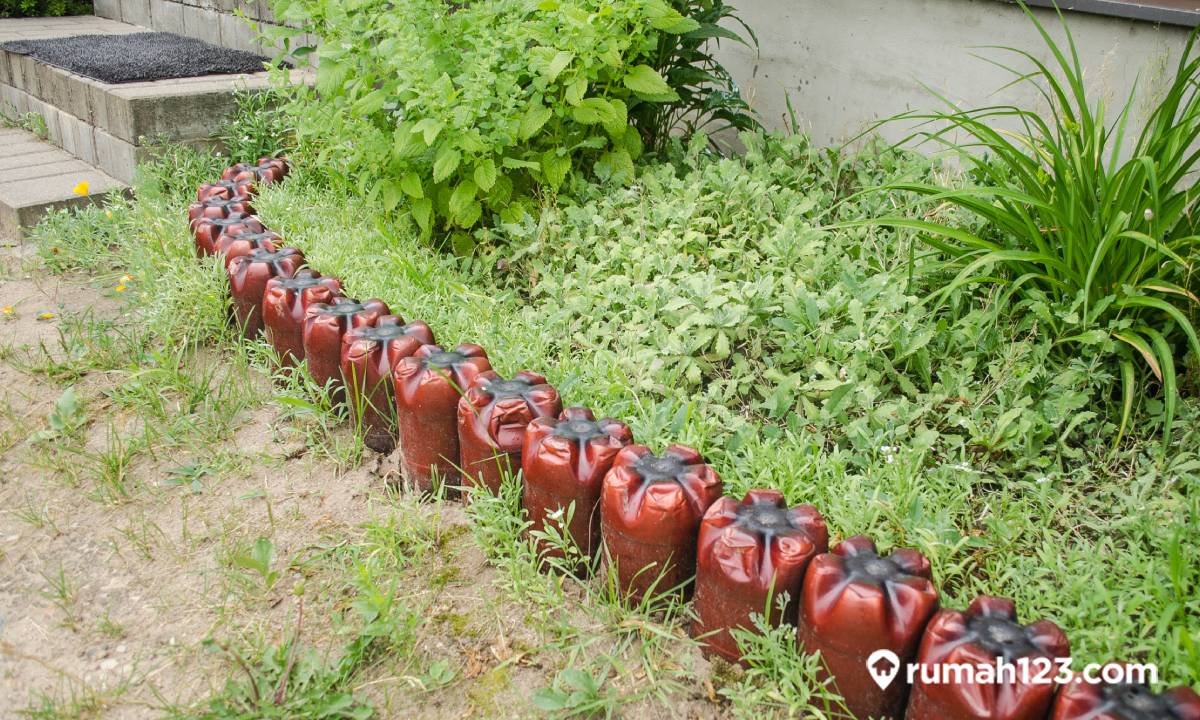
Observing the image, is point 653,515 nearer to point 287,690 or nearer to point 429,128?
point 287,690

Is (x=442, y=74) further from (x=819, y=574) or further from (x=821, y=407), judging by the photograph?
(x=819, y=574)

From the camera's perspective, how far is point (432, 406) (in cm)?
234

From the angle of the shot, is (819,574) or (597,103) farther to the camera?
(597,103)

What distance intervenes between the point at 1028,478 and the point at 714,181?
161 centimetres

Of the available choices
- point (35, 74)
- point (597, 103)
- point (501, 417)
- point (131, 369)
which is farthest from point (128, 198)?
point (501, 417)

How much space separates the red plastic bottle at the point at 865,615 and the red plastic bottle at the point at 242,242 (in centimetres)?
224

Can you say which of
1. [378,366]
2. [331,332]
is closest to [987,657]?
[378,366]

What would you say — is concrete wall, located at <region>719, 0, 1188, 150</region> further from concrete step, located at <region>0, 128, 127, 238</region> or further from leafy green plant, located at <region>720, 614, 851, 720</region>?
concrete step, located at <region>0, 128, 127, 238</region>

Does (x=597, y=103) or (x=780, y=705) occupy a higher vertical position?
(x=597, y=103)

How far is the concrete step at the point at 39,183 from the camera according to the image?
4.45m

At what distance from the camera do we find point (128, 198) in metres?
4.68

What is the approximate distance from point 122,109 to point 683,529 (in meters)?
4.04

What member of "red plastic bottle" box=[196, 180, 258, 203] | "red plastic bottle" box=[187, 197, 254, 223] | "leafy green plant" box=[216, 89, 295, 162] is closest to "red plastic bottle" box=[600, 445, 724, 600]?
"red plastic bottle" box=[187, 197, 254, 223]

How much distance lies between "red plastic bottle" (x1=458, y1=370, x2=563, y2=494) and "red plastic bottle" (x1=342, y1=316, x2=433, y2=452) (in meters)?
0.34
